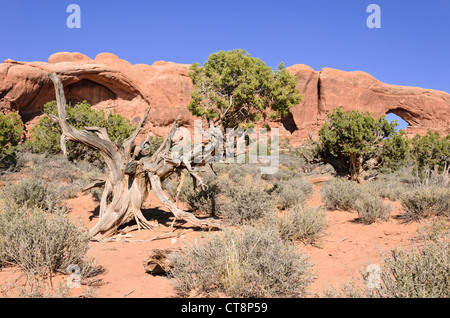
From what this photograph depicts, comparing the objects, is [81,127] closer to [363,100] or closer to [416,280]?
[416,280]

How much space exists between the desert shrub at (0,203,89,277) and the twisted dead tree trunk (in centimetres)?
290

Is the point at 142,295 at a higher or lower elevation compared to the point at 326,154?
lower

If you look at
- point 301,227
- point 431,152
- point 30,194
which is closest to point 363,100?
point 431,152

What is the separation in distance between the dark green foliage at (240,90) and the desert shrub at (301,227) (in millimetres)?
4414

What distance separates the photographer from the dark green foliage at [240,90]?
989 centimetres

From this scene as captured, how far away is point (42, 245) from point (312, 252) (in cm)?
436

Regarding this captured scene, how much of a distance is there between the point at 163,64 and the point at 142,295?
4436 centimetres

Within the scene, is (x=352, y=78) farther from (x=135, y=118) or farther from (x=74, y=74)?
(x=74, y=74)

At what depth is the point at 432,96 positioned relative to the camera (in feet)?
149

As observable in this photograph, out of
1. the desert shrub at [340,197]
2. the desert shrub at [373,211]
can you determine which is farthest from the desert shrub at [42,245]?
the desert shrub at [340,197]

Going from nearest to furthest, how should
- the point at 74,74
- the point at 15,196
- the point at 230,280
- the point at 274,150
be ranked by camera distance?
the point at 230,280
the point at 15,196
the point at 274,150
the point at 74,74

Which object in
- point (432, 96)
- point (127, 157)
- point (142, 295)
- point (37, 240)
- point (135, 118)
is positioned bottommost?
point (142, 295)
